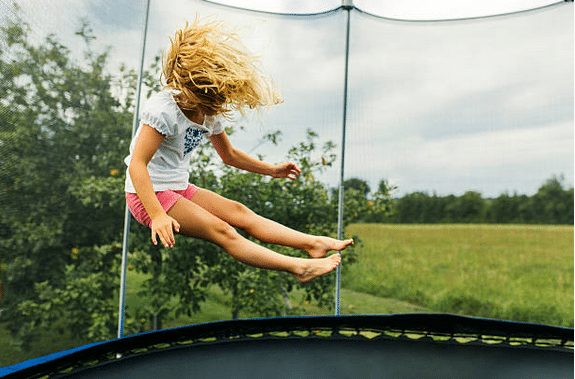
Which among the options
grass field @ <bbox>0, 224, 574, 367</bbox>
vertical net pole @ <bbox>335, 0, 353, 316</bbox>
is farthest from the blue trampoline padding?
grass field @ <bbox>0, 224, 574, 367</bbox>

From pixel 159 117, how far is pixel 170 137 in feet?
0.32

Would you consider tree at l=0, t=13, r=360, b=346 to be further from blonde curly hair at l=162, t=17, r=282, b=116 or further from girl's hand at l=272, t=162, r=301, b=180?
girl's hand at l=272, t=162, r=301, b=180

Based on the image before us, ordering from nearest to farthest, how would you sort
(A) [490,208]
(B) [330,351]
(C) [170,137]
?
(C) [170,137] < (B) [330,351] < (A) [490,208]

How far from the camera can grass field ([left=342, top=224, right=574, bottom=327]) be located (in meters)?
3.10

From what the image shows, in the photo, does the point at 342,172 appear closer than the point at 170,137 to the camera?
No

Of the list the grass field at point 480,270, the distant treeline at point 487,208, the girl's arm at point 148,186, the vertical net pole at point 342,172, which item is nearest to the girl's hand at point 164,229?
the girl's arm at point 148,186

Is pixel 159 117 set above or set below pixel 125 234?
above

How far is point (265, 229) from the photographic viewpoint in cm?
120

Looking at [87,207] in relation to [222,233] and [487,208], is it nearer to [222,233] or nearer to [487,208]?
[222,233]

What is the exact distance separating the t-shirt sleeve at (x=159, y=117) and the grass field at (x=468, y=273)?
205 centimetres

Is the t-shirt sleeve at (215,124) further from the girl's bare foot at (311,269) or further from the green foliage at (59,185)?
the green foliage at (59,185)

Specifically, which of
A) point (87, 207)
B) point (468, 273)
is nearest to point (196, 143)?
point (87, 207)

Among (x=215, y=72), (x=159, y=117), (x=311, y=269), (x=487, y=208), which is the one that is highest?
(x=215, y=72)

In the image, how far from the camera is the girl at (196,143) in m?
1.06
